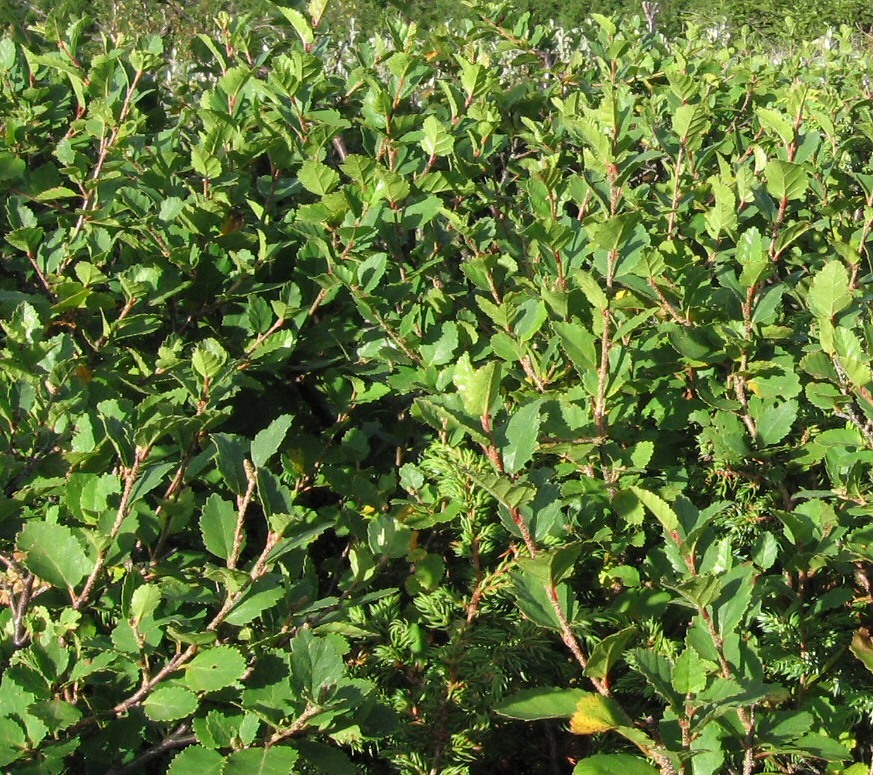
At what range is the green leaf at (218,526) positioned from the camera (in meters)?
1.35

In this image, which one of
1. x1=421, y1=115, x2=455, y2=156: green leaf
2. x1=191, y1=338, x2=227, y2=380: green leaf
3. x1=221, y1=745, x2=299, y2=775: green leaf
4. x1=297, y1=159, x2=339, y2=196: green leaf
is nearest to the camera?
x1=221, y1=745, x2=299, y2=775: green leaf

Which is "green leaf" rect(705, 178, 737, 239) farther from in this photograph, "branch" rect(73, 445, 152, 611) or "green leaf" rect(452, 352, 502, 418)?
"branch" rect(73, 445, 152, 611)

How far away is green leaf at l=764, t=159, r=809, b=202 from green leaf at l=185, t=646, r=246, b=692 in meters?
1.47

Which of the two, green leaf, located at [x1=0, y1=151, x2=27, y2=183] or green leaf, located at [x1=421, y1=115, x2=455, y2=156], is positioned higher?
green leaf, located at [x1=421, y1=115, x2=455, y2=156]

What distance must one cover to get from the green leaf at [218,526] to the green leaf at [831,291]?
1015mm

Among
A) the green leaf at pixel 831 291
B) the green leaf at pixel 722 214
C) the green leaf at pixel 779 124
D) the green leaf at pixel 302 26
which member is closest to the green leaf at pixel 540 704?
the green leaf at pixel 831 291

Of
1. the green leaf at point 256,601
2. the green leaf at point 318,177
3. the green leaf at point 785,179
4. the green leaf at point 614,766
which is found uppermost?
the green leaf at point 785,179

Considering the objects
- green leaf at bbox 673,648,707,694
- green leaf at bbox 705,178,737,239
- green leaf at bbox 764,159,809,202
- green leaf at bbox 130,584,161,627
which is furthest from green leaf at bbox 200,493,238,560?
green leaf at bbox 764,159,809,202

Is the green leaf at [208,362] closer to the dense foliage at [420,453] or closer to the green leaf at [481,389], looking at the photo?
the dense foliage at [420,453]

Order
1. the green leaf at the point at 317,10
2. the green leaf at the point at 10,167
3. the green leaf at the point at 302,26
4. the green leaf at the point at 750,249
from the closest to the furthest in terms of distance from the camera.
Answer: the green leaf at the point at 750,249
the green leaf at the point at 10,167
the green leaf at the point at 302,26
the green leaf at the point at 317,10

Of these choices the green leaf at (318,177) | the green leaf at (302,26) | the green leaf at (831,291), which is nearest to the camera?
the green leaf at (831,291)

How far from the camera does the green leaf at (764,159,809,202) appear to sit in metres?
2.06

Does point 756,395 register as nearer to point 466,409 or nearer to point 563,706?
point 466,409

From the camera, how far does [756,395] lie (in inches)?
70.7
